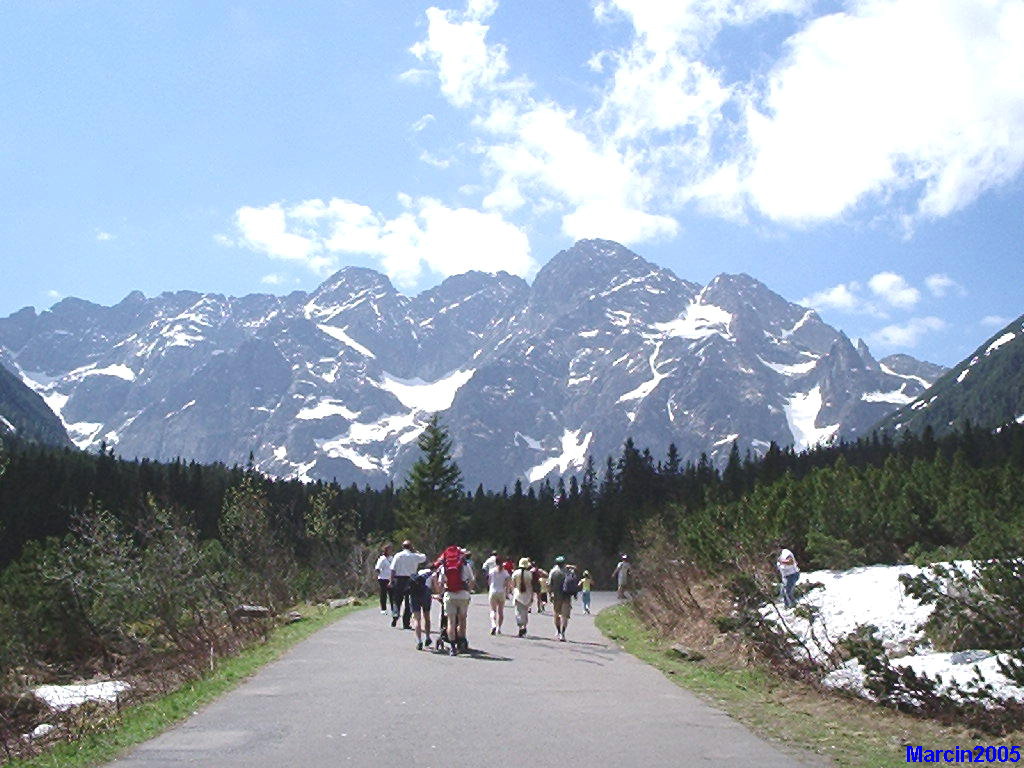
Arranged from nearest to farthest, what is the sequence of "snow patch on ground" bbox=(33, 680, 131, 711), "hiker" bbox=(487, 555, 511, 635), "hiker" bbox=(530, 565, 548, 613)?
"snow patch on ground" bbox=(33, 680, 131, 711) → "hiker" bbox=(487, 555, 511, 635) → "hiker" bbox=(530, 565, 548, 613)

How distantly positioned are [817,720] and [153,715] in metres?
7.10

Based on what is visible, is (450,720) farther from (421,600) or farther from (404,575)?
(404,575)

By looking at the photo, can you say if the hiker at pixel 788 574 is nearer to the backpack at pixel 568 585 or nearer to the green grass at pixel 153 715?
the backpack at pixel 568 585

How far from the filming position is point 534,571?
83.8 feet

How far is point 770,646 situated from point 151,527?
11824 millimetres

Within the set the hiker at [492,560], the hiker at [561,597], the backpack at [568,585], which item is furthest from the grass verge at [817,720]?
the hiker at [492,560]

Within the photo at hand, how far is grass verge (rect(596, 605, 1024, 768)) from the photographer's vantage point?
347 inches

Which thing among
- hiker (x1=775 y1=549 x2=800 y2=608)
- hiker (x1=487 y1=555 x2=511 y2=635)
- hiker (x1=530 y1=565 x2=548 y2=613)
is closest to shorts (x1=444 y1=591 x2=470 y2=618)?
hiker (x1=487 y1=555 x2=511 y2=635)

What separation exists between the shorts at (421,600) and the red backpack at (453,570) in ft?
1.75

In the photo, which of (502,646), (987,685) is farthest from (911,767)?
(502,646)

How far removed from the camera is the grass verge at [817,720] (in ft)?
28.9

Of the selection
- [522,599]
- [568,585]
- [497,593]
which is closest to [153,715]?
[497,593]

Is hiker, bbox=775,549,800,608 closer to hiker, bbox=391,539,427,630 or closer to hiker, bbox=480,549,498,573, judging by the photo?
hiker, bbox=480,549,498,573

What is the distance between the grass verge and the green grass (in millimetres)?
5992
